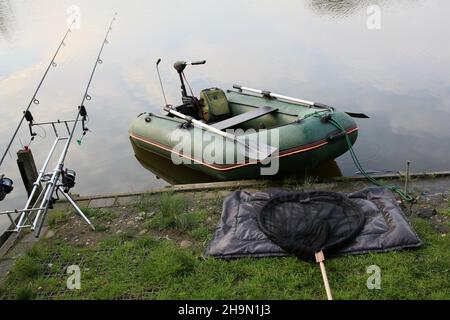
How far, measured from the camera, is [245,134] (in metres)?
5.77

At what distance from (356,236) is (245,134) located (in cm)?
231

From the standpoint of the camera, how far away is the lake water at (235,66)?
760 centimetres

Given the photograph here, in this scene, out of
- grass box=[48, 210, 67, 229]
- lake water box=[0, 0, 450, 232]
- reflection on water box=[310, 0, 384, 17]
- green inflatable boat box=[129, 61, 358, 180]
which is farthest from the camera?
reflection on water box=[310, 0, 384, 17]

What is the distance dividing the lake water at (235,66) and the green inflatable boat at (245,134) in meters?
1.01

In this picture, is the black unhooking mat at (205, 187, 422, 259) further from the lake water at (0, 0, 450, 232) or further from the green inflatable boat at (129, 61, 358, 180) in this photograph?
the lake water at (0, 0, 450, 232)

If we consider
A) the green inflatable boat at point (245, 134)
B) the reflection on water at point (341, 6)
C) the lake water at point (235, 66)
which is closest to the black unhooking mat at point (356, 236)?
the green inflatable boat at point (245, 134)

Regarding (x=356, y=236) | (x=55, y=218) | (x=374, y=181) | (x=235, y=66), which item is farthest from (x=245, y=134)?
(x=235, y=66)

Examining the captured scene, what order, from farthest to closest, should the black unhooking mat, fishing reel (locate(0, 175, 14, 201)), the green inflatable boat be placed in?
the green inflatable boat
fishing reel (locate(0, 175, 14, 201))
the black unhooking mat

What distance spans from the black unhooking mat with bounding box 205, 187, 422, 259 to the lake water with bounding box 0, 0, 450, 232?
224 centimetres

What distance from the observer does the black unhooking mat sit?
12.7 ft

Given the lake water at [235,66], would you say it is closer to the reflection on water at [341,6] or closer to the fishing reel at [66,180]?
the reflection on water at [341,6]

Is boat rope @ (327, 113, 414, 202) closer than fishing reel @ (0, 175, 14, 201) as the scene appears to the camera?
No

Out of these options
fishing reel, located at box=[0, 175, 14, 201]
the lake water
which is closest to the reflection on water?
the lake water
